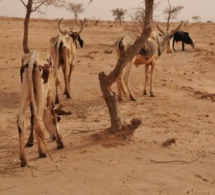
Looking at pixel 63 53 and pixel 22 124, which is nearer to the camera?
pixel 22 124

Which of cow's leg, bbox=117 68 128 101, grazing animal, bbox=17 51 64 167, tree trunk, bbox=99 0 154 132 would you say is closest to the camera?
grazing animal, bbox=17 51 64 167

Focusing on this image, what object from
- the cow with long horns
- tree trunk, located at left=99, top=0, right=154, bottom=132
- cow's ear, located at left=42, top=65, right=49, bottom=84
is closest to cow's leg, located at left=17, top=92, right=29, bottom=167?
cow's ear, located at left=42, top=65, right=49, bottom=84

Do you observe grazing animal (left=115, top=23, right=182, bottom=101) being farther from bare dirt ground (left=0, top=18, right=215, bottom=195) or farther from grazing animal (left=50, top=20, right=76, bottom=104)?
grazing animal (left=50, top=20, right=76, bottom=104)

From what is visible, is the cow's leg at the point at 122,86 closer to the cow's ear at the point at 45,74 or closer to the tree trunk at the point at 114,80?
the tree trunk at the point at 114,80

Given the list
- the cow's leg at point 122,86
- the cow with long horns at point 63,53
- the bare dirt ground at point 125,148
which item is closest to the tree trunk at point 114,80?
the bare dirt ground at point 125,148

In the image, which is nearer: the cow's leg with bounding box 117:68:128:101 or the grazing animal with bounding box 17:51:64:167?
the grazing animal with bounding box 17:51:64:167

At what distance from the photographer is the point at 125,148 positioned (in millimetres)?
7008

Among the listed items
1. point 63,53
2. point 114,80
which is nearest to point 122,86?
point 63,53

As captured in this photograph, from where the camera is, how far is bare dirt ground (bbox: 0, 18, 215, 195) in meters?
5.58

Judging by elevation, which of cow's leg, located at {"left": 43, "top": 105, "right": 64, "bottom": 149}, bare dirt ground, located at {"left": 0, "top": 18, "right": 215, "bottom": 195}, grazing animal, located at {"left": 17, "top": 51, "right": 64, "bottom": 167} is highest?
grazing animal, located at {"left": 17, "top": 51, "right": 64, "bottom": 167}

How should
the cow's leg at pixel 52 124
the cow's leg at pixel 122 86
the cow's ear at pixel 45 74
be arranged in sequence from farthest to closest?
the cow's leg at pixel 122 86 → the cow's leg at pixel 52 124 → the cow's ear at pixel 45 74

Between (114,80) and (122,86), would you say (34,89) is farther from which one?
(122,86)

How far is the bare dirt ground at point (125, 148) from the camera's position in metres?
5.58

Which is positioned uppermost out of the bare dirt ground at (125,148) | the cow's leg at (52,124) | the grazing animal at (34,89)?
the grazing animal at (34,89)
